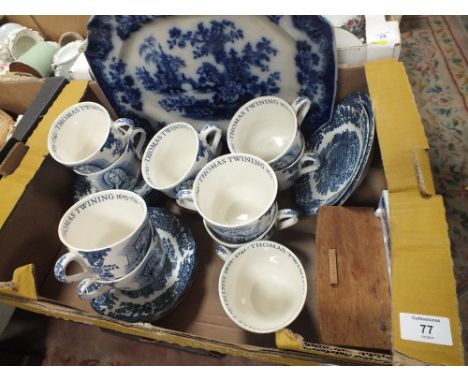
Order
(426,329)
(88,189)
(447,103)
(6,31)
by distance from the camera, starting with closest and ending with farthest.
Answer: (426,329)
(88,189)
(6,31)
(447,103)

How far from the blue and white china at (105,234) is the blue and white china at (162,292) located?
77 millimetres

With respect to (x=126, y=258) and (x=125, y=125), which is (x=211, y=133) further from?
(x=126, y=258)

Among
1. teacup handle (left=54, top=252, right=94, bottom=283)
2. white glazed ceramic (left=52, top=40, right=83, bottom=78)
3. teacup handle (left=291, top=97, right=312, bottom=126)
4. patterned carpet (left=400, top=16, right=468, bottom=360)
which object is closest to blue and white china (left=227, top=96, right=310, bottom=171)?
teacup handle (left=291, top=97, right=312, bottom=126)

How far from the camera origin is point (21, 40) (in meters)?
0.94

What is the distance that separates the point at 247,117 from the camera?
64 centimetres

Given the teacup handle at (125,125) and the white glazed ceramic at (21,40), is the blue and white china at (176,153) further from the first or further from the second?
the white glazed ceramic at (21,40)

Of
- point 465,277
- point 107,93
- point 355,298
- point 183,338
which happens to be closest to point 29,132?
point 107,93

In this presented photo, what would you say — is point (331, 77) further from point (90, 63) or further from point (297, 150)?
point (90, 63)

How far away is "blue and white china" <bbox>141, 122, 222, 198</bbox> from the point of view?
597 millimetres

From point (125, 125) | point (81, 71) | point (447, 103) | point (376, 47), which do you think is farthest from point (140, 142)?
point (447, 103)

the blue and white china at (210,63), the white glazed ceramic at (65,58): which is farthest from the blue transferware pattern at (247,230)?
the white glazed ceramic at (65,58)

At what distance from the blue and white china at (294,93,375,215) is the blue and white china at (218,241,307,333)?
0.37ft

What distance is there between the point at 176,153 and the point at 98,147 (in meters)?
0.13

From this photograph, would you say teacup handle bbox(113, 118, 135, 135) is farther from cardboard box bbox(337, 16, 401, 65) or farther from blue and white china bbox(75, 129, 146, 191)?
cardboard box bbox(337, 16, 401, 65)
